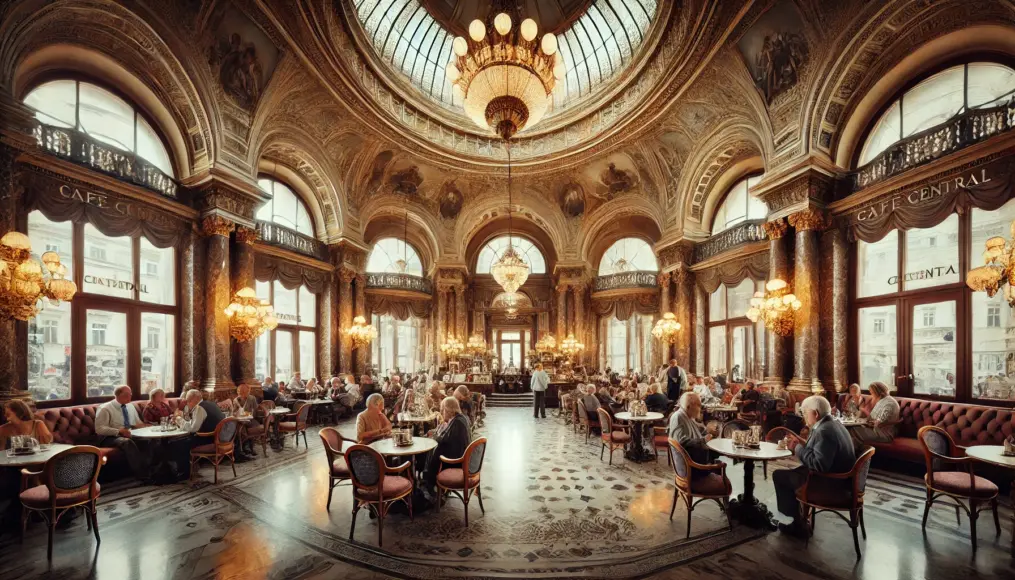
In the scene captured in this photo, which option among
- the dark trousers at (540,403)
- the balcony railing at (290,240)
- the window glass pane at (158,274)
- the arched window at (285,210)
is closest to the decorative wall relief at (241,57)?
the balcony railing at (290,240)

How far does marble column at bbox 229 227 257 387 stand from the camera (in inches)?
378

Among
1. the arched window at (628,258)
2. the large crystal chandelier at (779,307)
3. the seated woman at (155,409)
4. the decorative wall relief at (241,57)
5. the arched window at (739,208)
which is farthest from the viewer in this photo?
the arched window at (628,258)

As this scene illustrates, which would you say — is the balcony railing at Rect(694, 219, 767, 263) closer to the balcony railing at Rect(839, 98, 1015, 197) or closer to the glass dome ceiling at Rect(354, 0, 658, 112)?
the balcony railing at Rect(839, 98, 1015, 197)

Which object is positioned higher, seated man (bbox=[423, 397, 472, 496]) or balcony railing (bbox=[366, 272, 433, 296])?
balcony railing (bbox=[366, 272, 433, 296])

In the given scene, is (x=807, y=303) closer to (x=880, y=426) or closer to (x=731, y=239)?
(x=880, y=426)

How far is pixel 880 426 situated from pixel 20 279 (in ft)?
36.0

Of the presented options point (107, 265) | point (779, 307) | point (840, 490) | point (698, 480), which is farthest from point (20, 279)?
point (779, 307)

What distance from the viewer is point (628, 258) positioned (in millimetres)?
18141

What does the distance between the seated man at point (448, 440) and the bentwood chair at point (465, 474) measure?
0.08m

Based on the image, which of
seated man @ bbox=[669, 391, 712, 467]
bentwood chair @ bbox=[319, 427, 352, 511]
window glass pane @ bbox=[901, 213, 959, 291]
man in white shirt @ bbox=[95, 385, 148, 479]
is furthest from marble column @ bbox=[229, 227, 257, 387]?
window glass pane @ bbox=[901, 213, 959, 291]

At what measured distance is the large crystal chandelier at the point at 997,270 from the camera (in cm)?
451

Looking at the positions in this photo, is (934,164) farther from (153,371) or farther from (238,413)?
(153,371)

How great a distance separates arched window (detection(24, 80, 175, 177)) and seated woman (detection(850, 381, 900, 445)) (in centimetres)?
1262

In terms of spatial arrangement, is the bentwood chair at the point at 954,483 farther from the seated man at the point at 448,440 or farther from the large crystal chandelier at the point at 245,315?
the large crystal chandelier at the point at 245,315
